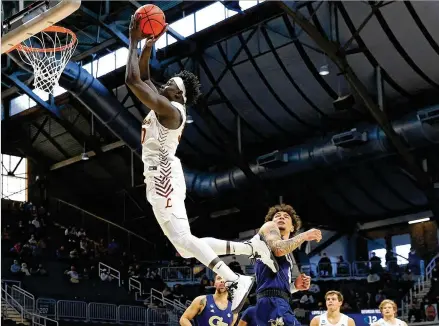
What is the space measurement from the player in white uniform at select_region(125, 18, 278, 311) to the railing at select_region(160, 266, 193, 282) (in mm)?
26490

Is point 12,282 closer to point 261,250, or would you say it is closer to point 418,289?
point 418,289

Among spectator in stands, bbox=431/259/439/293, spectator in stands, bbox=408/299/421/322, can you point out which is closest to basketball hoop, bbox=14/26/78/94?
spectator in stands, bbox=408/299/421/322

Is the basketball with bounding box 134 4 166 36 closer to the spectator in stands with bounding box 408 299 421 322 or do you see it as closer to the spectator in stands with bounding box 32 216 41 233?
the spectator in stands with bounding box 408 299 421 322

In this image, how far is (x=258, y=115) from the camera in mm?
32688

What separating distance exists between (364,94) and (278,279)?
1804 centimetres

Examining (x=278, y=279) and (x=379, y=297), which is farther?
(x=379, y=297)

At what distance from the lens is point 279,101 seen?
3130 cm

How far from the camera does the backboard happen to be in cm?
812

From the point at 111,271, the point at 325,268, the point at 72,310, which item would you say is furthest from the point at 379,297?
the point at 111,271

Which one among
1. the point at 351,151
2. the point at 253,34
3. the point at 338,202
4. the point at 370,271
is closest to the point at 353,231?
the point at 338,202

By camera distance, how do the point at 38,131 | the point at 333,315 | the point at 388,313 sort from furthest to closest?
1. the point at 38,131
2. the point at 388,313
3. the point at 333,315

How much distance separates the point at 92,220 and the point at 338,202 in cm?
1309

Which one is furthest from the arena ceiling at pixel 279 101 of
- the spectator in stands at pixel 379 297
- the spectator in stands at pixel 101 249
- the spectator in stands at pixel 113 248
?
the spectator in stands at pixel 379 297

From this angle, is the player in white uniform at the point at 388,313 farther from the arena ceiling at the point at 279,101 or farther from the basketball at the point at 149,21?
the arena ceiling at the point at 279,101
